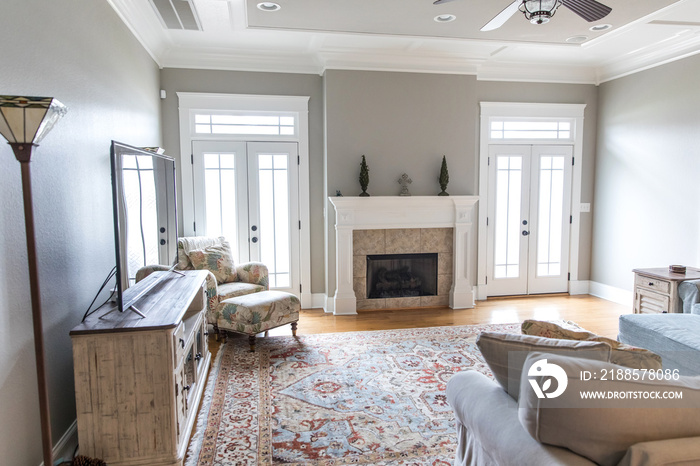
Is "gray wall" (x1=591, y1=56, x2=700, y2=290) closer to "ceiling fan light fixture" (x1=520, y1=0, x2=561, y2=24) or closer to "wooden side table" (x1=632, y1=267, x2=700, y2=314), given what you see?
"wooden side table" (x1=632, y1=267, x2=700, y2=314)

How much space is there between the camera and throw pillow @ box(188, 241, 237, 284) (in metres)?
4.52

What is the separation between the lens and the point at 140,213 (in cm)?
277

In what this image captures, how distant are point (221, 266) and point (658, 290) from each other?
426cm

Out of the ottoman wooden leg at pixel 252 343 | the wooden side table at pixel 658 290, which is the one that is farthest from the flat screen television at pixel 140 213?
the wooden side table at pixel 658 290

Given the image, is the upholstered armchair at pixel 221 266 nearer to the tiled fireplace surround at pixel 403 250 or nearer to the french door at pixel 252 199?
the french door at pixel 252 199

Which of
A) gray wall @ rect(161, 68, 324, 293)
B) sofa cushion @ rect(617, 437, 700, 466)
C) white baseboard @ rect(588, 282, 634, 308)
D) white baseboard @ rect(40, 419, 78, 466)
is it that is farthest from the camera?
white baseboard @ rect(588, 282, 634, 308)

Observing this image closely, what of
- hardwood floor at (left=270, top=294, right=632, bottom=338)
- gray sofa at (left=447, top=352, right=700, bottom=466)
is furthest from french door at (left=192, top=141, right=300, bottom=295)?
gray sofa at (left=447, top=352, right=700, bottom=466)

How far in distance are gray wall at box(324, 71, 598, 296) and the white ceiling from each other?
7.3 inches

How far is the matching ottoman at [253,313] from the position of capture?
391 centimetres

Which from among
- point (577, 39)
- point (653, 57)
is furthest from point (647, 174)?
point (577, 39)

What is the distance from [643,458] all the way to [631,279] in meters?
5.13

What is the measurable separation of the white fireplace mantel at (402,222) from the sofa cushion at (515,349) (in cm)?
352

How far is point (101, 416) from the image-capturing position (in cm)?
218

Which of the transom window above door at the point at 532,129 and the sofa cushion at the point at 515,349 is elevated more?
the transom window above door at the point at 532,129
